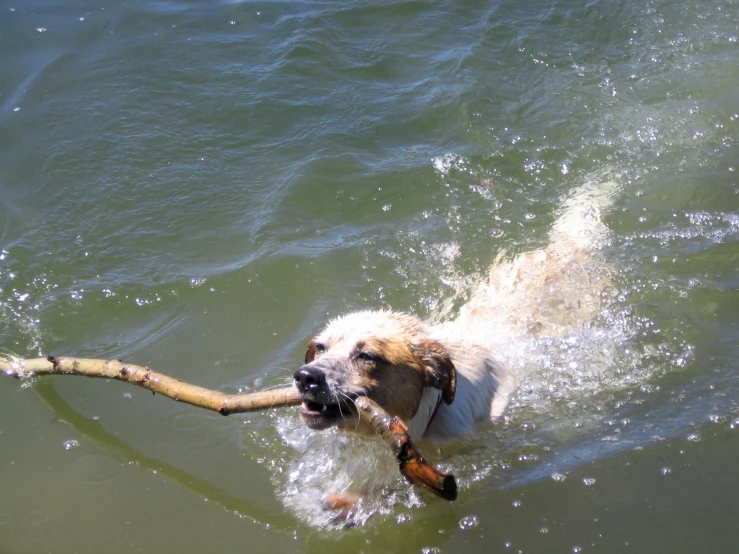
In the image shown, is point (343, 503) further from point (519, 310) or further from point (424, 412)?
point (519, 310)

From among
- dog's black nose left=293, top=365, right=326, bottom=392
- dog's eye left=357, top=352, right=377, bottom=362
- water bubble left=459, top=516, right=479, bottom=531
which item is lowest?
water bubble left=459, top=516, right=479, bottom=531

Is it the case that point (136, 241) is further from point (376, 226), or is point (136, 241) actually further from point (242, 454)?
point (242, 454)

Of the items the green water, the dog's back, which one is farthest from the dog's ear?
the green water

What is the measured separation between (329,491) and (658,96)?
6.56m

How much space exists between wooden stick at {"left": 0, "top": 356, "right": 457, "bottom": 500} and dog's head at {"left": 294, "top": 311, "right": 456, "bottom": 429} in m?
A: 0.13

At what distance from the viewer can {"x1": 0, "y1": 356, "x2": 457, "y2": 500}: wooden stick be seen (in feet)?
12.1

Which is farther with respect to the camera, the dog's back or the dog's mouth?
the dog's back

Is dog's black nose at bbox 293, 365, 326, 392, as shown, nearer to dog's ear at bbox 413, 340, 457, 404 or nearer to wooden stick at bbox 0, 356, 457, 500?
wooden stick at bbox 0, 356, 457, 500

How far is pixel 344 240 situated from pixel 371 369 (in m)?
2.85

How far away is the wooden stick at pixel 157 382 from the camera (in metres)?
4.23

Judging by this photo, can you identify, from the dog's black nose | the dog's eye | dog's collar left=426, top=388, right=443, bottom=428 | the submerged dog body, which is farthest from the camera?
dog's collar left=426, top=388, right=443, bottom=428

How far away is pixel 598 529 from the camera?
4.11 metres

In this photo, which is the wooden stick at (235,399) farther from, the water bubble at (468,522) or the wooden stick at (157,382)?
the water bubble at (468,522)

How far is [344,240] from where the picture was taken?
7012mm
